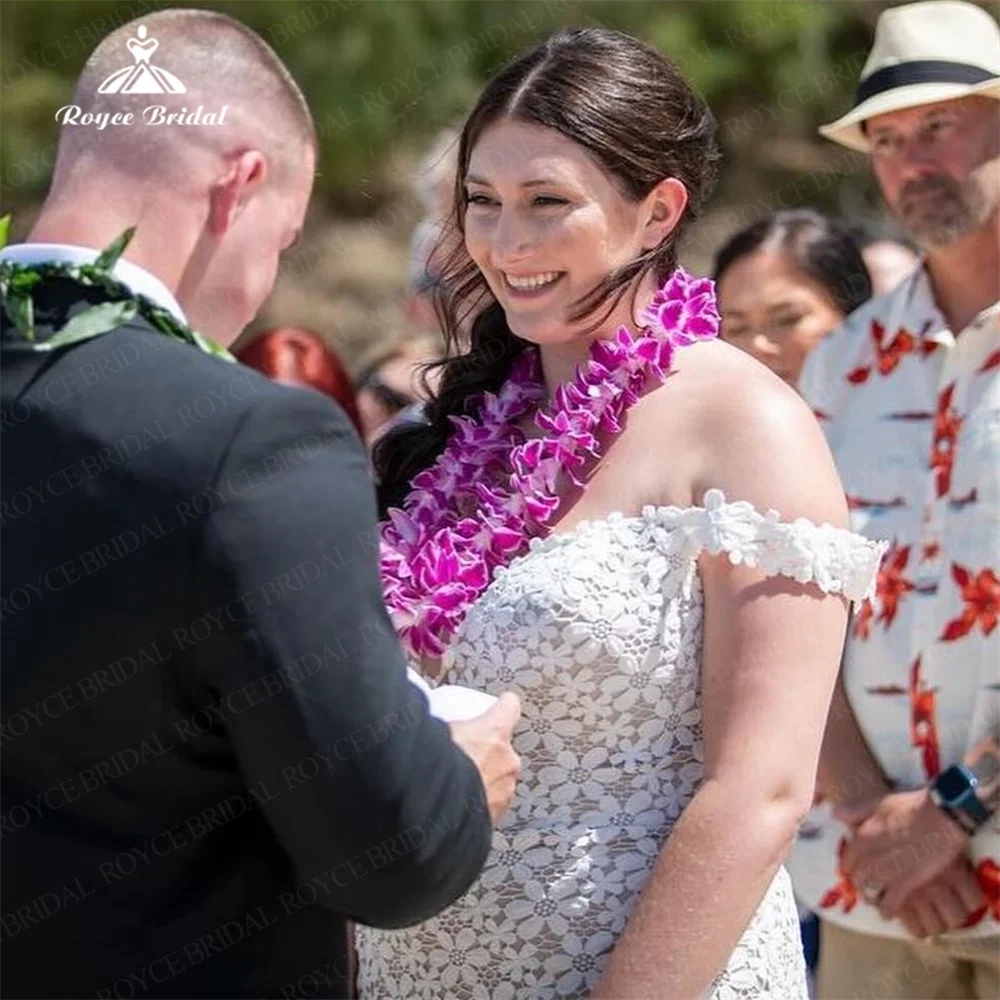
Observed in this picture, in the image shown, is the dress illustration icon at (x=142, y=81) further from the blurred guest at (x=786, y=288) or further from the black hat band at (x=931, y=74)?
the blurred guest at (x=786, y=288)

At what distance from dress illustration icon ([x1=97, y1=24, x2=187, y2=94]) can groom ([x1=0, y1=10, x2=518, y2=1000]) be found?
5 cm

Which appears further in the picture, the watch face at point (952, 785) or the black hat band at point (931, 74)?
the black hat band at point (931, 74)

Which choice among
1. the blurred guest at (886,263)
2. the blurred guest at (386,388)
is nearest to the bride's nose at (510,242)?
the blurred guest at (386,388)

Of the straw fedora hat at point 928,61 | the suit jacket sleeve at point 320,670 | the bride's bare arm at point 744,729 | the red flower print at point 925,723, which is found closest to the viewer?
the suit jacket sleeve at point 320,670

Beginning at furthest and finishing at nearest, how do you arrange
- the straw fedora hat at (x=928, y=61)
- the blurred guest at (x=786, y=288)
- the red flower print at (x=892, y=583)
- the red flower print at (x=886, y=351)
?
the blurred guest at (x=786, y=288)
the straw fedora hat at (x=928, y=61)
the red flower print at (x=886, y=351)
the red flower print at (x=892, y=583)

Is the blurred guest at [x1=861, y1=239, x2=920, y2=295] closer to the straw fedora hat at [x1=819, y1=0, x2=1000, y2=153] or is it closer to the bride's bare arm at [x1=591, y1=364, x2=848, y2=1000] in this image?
the straw fedora hat at [x1=819, y1=0, x2=1000, y2=153]

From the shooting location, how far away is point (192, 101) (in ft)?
7.22

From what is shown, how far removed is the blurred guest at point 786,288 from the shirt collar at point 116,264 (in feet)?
9.43

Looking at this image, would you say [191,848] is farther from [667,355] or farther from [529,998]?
[667,355]

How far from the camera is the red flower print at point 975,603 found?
141 inches

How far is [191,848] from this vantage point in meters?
2.05

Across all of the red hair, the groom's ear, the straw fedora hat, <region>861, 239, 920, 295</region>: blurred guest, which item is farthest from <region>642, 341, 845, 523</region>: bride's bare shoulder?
<region>861, 239, 920, 295</region>: blurred guest

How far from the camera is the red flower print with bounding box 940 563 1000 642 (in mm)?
3586

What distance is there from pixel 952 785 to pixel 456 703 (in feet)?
5.20
